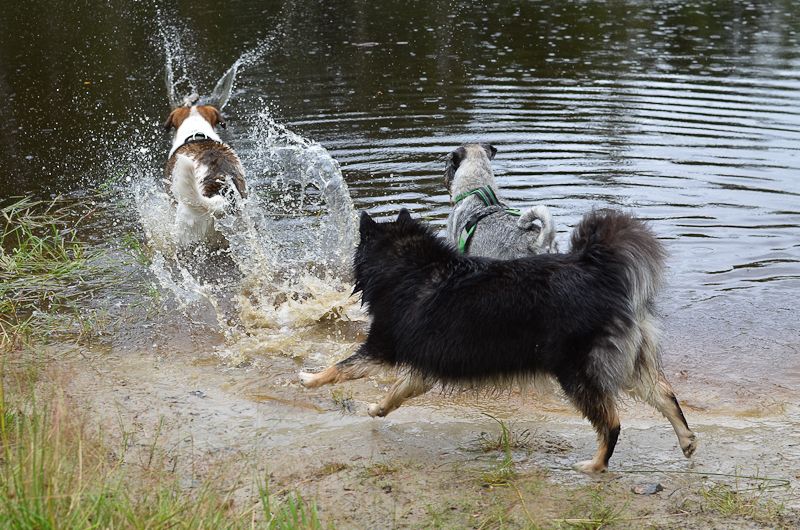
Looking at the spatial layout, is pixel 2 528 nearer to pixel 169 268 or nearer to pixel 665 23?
pixel 169 268

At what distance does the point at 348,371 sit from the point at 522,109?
26.3ft

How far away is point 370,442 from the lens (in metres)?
4.60

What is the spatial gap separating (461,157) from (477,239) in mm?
1032

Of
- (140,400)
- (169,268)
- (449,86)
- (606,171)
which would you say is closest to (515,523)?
(140,400)

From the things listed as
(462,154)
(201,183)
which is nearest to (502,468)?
(462,154)

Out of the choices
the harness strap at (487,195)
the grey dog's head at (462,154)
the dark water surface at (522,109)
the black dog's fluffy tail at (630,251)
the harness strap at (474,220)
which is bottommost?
the dark water surface at (522,109)

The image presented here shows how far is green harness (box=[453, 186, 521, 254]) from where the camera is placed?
5.60 m

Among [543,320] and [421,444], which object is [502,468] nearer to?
[421,444]

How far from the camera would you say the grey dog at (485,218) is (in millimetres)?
5250

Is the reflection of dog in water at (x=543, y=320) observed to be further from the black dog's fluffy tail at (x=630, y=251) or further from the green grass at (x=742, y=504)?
the green grass at (x=742, y=504)

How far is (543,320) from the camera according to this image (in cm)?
398

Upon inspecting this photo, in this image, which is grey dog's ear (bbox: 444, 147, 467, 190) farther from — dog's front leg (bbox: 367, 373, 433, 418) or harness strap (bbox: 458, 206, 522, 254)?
dog's front leg (bbox: 367, 373, 433, 418)

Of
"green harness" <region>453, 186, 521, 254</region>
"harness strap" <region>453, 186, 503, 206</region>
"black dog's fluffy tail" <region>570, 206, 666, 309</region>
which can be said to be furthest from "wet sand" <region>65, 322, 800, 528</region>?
"harness strap" <region>453, 186, 503, 206</region>

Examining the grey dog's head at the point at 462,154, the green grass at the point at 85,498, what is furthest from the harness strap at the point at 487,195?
the green grass at the point at 85,498
